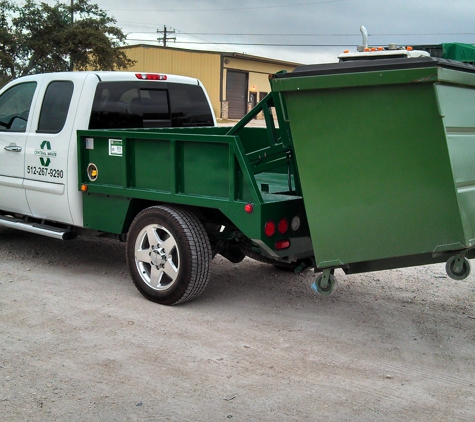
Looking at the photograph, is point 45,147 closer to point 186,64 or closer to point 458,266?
point 458,266

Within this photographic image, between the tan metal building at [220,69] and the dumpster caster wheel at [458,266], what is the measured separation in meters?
37.2

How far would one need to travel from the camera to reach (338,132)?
4.34 m

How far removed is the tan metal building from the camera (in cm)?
4212

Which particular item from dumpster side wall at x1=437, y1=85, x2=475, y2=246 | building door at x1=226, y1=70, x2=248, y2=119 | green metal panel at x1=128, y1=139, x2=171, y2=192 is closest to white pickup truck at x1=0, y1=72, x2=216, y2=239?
green metal panel at x1=128, y1=139, x2=171, y2=192

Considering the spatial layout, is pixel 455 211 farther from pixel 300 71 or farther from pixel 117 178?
pixel 117 178

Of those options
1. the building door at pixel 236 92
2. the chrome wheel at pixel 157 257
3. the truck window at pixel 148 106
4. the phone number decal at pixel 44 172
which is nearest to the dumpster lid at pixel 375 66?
the chrome wheel at pixel 157 257

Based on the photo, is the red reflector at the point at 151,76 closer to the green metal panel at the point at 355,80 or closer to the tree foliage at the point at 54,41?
the green metal panel at the point at 355,80

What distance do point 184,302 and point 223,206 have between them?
1.03 metres

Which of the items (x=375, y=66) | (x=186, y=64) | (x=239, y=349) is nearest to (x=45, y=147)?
(x=239, y=349)

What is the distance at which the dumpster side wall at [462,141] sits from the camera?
4.04m

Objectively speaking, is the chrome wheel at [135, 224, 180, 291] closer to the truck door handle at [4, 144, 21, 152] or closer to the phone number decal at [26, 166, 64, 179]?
the phone number decal at [26, 166, 64, 179]

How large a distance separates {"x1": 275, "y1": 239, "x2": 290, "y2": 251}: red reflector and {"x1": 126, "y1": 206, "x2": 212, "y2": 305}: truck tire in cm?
67

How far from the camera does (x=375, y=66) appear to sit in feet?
13.5

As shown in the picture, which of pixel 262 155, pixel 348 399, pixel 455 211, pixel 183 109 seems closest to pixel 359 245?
pixel 455 211
